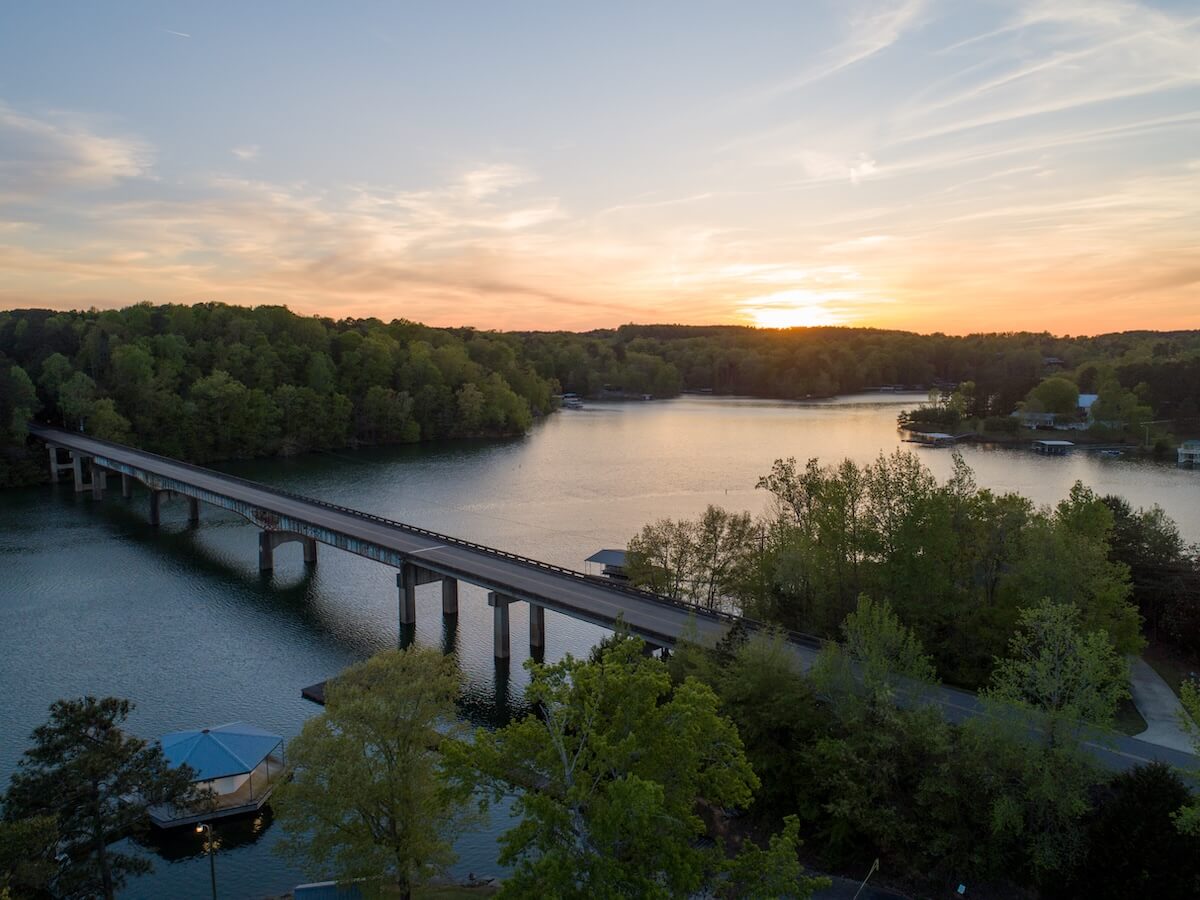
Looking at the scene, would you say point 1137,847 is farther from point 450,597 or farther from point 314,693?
point 450,597

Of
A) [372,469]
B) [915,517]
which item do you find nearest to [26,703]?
[915,517]

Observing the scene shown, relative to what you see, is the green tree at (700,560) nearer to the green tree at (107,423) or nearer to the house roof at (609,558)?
the house roof at (609,558)

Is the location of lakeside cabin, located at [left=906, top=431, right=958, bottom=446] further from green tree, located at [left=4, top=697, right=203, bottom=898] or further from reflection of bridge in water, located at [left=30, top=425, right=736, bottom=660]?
green tree, located at [left=4, top=697, right=203, bottom=898]

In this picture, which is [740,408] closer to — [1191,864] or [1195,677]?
[1195,677]

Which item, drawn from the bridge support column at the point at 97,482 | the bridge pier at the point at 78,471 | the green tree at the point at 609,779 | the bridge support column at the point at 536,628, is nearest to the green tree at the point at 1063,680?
the green tree at the point at 609,779

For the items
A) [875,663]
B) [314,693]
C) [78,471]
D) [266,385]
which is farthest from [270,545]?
[266,385]

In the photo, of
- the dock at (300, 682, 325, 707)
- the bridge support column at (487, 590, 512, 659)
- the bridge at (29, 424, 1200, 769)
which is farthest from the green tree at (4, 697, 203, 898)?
the bridge support column at (487, 590, 512, 659)
